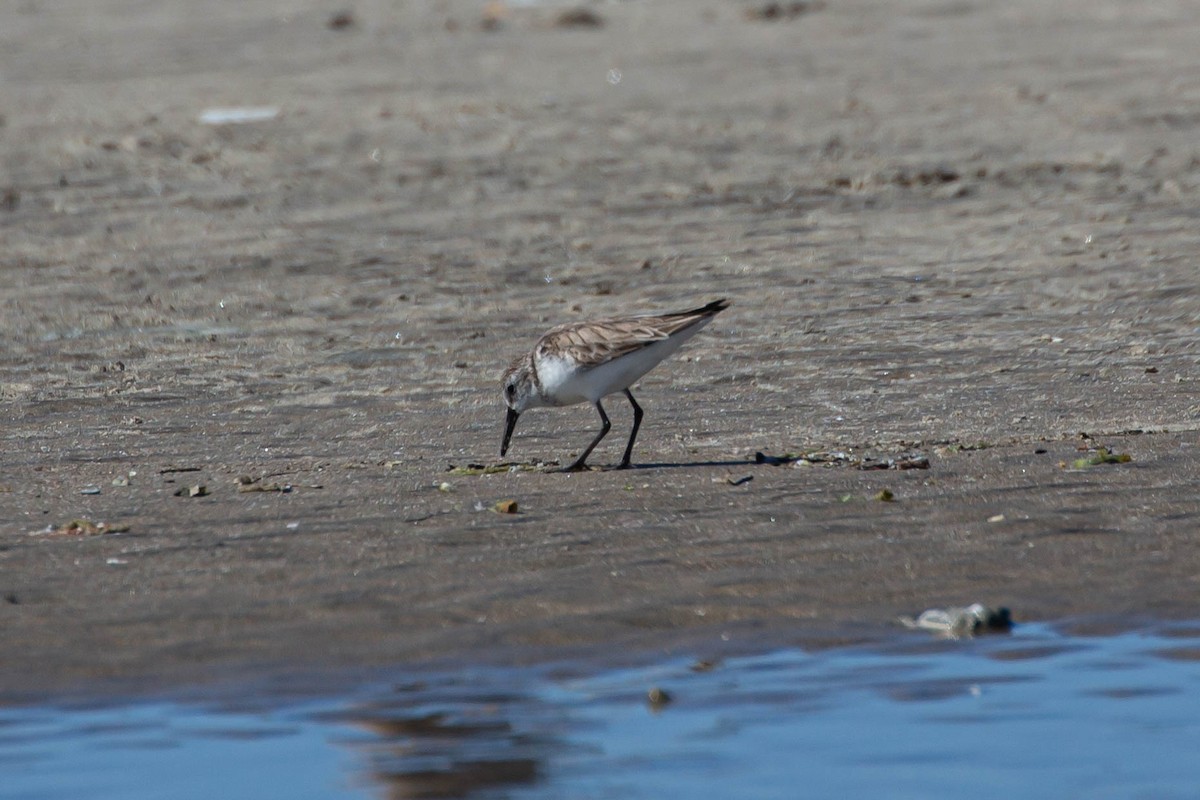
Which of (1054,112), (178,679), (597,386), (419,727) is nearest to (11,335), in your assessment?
(597,386)

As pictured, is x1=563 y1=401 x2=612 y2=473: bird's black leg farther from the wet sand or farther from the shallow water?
the shallow water

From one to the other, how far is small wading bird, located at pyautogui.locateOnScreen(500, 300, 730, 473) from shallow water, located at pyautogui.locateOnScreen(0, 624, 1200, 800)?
226 centimetres

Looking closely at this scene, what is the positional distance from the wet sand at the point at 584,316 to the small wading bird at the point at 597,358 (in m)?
0.37

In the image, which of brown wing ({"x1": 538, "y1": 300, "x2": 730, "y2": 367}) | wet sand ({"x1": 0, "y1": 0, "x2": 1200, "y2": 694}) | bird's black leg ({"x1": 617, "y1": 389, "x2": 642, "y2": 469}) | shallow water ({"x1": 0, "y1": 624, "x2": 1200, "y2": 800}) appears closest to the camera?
shallow water ({"x1": 0, "y1": 624, "x2": 1200, "y2": 800})

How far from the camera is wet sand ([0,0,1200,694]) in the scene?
684 cm

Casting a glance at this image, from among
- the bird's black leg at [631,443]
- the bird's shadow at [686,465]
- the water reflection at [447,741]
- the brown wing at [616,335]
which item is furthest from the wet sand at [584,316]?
the brown wing at [616,335]

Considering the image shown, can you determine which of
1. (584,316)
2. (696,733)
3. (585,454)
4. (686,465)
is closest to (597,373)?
(585,454)

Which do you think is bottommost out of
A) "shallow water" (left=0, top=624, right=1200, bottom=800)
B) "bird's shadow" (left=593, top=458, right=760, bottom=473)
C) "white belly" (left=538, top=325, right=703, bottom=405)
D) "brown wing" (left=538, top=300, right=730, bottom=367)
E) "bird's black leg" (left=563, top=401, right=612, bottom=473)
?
"shallow water" (left=0, top=624, right=1200, bottom=800)

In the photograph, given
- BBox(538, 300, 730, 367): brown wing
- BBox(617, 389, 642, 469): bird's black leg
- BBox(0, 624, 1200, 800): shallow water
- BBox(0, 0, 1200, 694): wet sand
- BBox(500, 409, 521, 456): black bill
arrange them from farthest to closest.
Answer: BBox(500, 409, 521, 456): black bill
BBox(617, 389, 642, 469): bird's black leg
BBox(538, 300, 730, 367): brown wing
BBox(0, 0, 1200, 694): wet sand
BBox(0, 624, 1200, 800): shallow water

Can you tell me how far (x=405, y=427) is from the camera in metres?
9.39

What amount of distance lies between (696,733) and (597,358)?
290 cm

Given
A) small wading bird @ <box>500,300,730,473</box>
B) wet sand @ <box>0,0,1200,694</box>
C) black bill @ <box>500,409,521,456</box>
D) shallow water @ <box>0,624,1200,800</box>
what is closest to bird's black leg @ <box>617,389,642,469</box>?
small wading bird @ <box>500,300,730,473</box>

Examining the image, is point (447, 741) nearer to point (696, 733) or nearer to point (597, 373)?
point (696, 733)

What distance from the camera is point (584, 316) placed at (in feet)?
37.8
